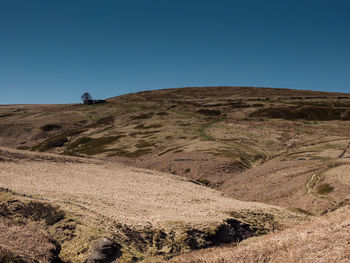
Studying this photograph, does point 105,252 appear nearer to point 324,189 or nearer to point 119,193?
point 119,193

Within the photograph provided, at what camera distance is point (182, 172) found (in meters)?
74.8

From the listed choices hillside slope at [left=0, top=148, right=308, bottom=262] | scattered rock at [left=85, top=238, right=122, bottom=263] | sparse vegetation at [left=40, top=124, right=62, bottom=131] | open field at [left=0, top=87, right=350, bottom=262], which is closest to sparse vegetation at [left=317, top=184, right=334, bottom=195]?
open field at [left=0, top=87, right=350, bottom=262]

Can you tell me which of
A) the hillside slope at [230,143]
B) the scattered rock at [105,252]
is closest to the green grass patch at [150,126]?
the hillside slope at [230,143]

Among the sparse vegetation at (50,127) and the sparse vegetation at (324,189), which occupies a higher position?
the sparse vegetation at (50,127)

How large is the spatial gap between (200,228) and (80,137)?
439 feet

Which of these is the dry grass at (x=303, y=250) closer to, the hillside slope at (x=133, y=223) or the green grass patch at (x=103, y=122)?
the hillside slope at (x=133, y=223)

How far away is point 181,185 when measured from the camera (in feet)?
149

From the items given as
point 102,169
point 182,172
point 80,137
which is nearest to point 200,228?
point 102,169

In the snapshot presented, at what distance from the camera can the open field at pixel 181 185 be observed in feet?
55.0

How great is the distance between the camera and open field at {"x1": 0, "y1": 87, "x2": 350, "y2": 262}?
16.8m

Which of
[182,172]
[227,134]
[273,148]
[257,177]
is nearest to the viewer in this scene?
[257,177]

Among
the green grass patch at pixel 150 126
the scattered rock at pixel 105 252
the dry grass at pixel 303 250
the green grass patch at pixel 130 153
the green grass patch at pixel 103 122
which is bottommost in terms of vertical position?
the green grass patch at pixel 130 153

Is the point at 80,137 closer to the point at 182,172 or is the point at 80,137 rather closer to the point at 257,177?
the point at 182,172

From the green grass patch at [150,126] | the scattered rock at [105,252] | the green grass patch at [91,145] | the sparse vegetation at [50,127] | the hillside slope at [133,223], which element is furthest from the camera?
the sparse vegetation at [50,127]
